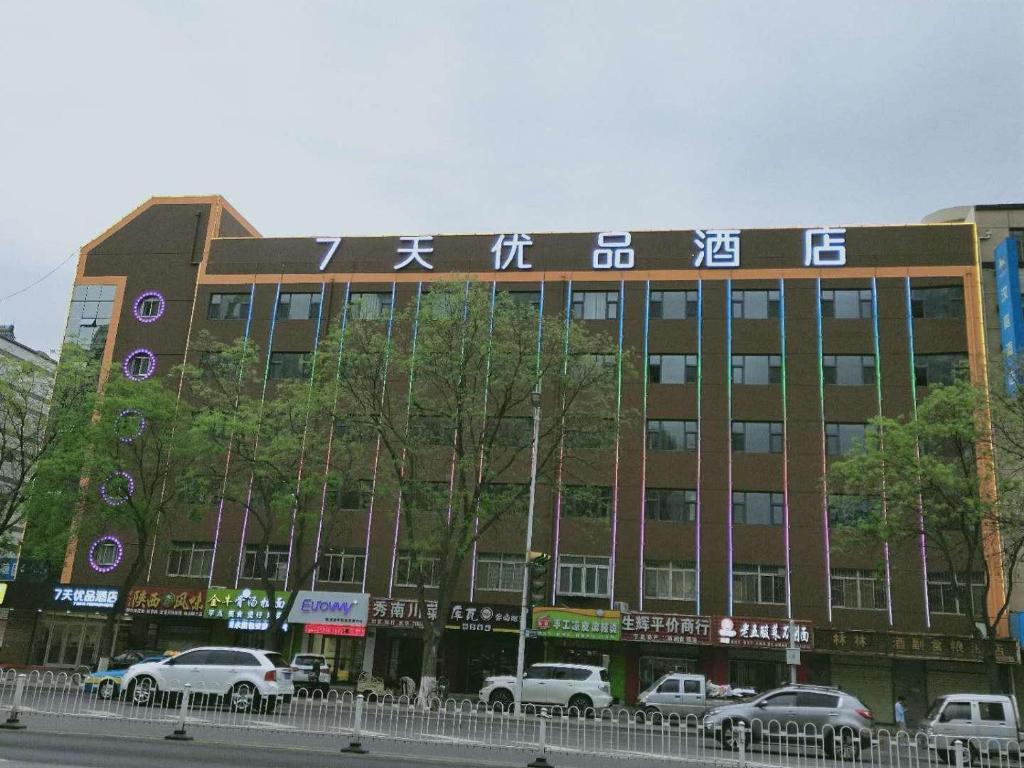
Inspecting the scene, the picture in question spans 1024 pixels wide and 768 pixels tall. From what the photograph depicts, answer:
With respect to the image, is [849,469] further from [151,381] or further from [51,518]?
[51,518]

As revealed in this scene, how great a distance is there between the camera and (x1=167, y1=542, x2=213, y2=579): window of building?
3866 cm

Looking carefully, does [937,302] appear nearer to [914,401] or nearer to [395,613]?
[914,401]

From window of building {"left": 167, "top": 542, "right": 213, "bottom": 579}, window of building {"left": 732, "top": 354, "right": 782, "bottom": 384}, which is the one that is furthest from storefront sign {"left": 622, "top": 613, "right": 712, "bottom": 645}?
window of building {"left": 167, "top": 542, "right": 213, "bottom": 579}

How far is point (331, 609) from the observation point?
1391 inches

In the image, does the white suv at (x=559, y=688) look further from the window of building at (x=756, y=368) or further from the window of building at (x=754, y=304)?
the window of building at (x=754, y=304)

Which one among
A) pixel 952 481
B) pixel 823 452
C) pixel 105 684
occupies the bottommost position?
pixel 105 684

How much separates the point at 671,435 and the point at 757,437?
11.0ft

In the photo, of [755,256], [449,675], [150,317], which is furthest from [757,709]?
[150,317]

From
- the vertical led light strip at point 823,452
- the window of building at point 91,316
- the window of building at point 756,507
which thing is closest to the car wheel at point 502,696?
the window of building at point 756,507

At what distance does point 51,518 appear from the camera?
3209cm

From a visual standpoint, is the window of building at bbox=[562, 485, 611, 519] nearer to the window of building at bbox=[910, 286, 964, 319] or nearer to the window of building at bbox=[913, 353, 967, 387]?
the window of building at bbox=[913, 353, 967, 387]

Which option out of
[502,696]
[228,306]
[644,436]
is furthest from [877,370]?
[228,306]

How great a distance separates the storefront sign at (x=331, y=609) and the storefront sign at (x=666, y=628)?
1011cm

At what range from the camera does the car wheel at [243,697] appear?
67.3 feet
